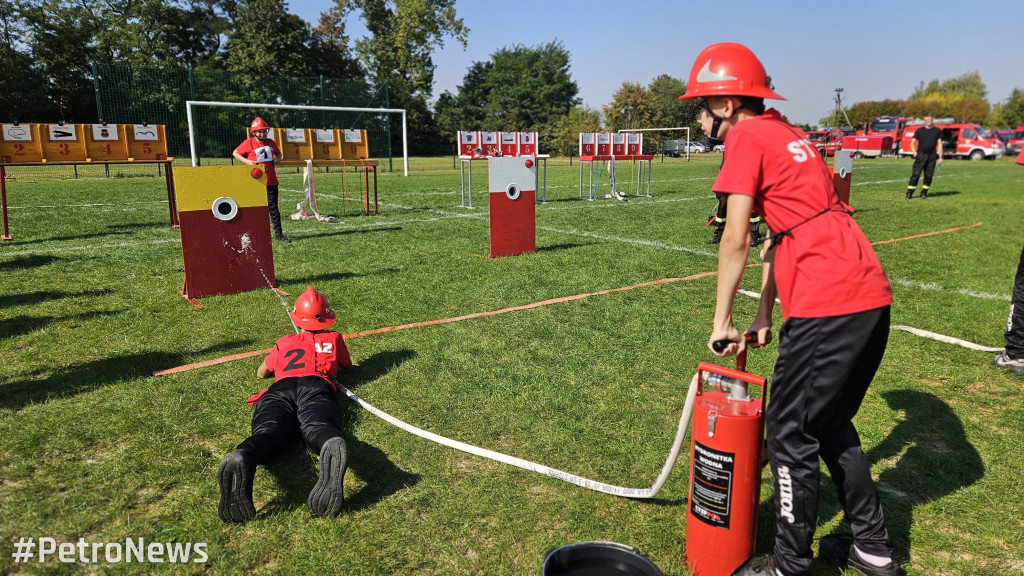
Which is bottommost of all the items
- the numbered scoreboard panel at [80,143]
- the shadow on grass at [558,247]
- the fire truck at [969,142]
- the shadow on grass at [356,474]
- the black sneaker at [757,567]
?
the shadow on grass at [356,474]

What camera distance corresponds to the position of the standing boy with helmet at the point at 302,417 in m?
2.87

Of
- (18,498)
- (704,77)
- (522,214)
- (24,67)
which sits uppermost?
(24,67)

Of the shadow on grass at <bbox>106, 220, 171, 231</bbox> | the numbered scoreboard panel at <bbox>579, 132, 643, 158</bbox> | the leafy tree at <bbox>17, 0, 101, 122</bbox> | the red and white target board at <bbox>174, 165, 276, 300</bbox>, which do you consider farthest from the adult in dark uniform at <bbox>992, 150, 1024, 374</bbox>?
the leafy tree at <bbox>17, 0, 101, 122</bbox>

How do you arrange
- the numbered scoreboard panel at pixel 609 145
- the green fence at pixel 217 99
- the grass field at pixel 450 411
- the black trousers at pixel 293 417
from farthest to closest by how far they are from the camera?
the green fence at pixel 217 99, the numbered scoreboard panel at pixel 609 145, the black trousers at pixel 293 417, the grass field at pixel 450 411

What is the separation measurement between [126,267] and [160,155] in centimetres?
717

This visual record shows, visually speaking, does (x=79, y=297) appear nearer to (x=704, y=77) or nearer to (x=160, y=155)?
(x=704, y=77)

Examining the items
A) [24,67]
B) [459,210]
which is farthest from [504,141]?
[24,67]

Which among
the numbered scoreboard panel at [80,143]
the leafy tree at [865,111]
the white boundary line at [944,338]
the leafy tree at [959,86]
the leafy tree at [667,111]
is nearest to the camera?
the white boundary line at [944,338]

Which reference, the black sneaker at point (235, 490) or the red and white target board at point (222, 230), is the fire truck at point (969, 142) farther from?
the black sneaker at point (235, 490)

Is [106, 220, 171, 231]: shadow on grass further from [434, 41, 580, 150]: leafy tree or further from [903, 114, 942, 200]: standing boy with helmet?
[434, 41, 580, 150]: leafy tree

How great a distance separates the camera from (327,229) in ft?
39.0

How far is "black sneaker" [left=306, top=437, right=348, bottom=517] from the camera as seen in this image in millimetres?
2904

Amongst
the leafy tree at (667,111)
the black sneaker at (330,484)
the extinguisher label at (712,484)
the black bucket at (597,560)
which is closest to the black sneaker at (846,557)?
the extinguisher label at (712,484)

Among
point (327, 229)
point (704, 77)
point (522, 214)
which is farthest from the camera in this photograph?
point (327, 229)
